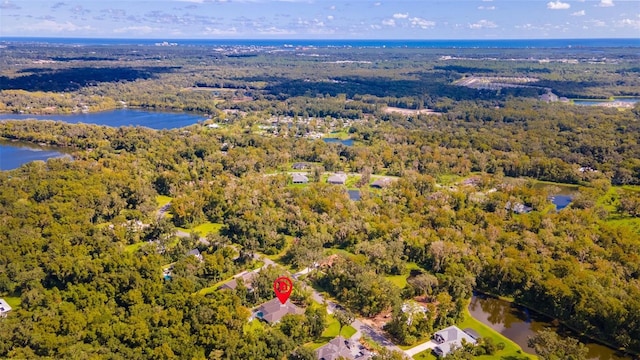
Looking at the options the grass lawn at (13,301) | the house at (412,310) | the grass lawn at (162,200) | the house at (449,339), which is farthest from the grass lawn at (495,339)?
the grass lawn at (162,200)

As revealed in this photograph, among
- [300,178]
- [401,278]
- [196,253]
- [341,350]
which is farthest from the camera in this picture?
[300,178]

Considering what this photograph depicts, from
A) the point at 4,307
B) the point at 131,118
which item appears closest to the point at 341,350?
the point at 4,307

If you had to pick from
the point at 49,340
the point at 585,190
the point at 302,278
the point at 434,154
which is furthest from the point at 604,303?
the point at 434,154

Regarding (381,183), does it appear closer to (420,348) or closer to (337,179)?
(337,179)

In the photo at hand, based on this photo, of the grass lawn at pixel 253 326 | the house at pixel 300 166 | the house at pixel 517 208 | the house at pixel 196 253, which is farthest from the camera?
the house at pixel 300 166

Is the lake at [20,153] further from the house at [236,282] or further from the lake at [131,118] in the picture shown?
the house at [236,282]

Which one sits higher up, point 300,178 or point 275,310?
point 300,178
